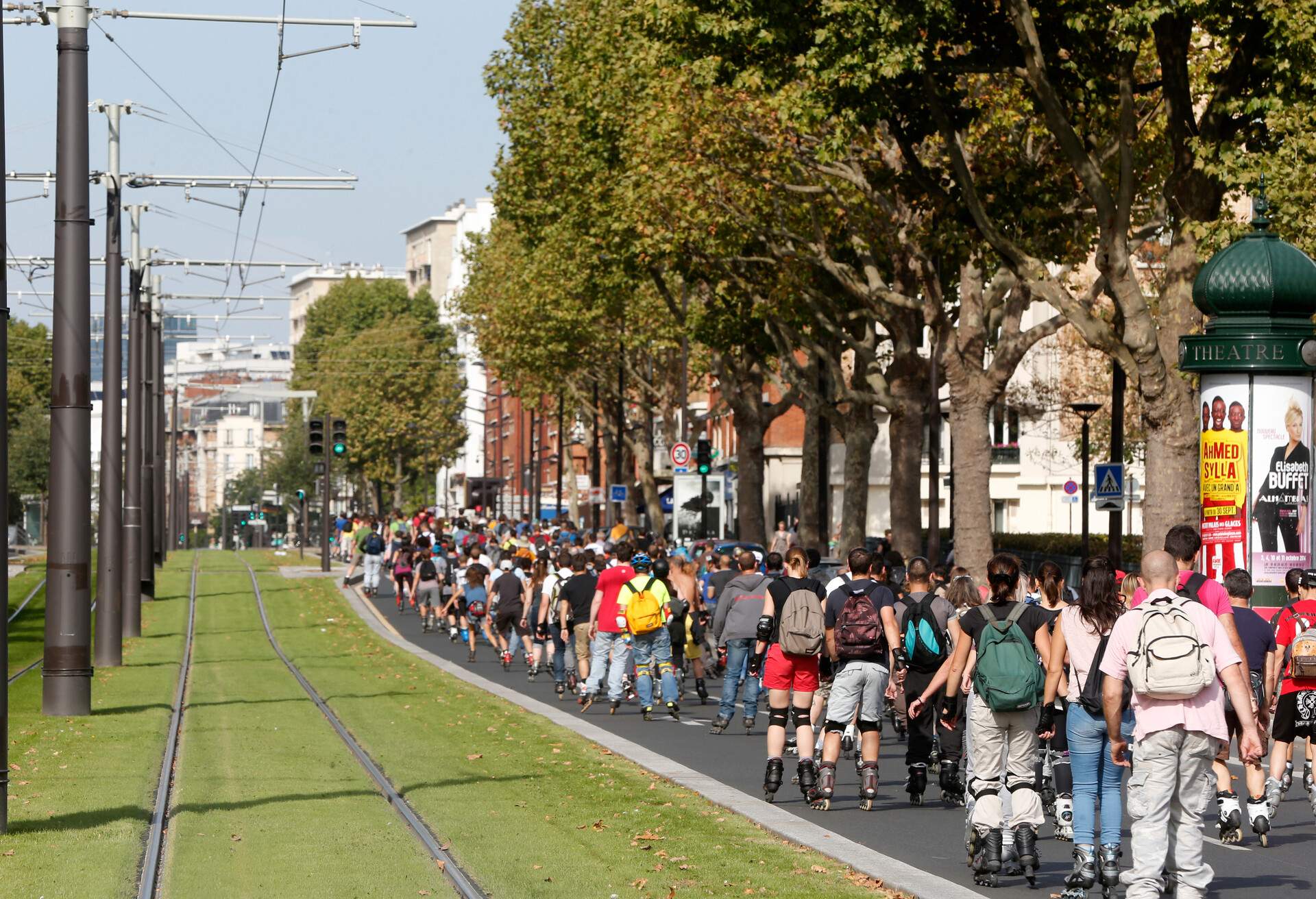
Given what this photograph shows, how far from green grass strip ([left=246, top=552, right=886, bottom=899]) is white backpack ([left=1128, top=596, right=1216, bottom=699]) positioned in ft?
6.29

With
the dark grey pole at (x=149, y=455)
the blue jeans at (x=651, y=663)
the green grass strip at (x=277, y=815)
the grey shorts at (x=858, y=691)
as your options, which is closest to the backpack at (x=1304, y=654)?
the grey shorts at (x=858, y=691)

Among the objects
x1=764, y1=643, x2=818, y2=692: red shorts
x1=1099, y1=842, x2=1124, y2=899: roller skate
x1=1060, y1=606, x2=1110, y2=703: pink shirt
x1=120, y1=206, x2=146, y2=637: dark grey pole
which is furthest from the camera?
x1=120, y1=206, x2=146, y2=637: dark grey pole

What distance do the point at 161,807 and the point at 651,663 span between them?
28.2 feet

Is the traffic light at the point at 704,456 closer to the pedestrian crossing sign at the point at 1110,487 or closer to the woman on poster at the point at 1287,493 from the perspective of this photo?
the pedestrian crossing sign at the point at 1110,487

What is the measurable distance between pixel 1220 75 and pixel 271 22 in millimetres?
10166

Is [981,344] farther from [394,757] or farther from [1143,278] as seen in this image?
[1143,278]

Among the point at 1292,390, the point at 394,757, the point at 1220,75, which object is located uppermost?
the point at 1220,75

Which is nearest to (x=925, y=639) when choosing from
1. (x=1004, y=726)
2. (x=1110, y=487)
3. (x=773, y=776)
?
(x=773, y=776)

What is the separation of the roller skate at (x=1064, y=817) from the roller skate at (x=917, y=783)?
78.7 inches

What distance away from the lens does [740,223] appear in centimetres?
3616

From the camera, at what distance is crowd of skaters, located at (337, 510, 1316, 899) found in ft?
30.5

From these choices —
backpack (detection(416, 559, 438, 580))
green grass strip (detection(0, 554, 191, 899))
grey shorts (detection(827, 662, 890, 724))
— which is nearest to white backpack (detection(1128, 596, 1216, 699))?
grey shorts (detection(827, 662, 890, 724))

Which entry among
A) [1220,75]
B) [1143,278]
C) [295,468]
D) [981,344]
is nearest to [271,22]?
[1220,75]

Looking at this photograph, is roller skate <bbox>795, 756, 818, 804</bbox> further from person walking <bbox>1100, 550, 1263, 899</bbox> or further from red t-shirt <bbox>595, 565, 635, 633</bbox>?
red t-shirt <bbox>595, 565, 635, 633</bbox>
